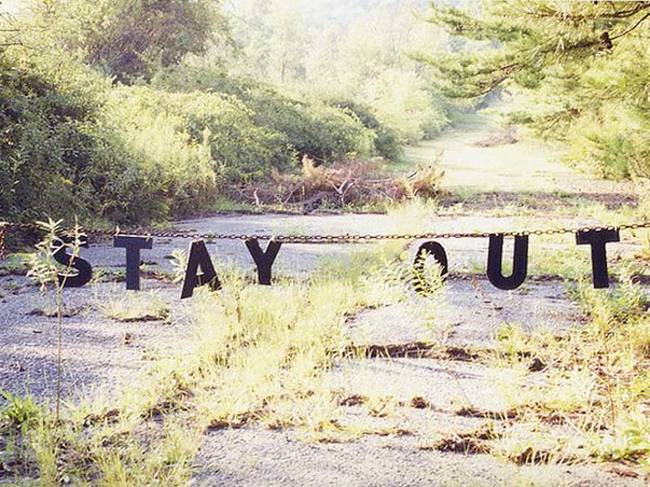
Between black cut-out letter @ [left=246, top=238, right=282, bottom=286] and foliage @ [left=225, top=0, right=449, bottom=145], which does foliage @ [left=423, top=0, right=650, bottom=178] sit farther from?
foliage @ [left=225, top=0, right=449, bottom=145]

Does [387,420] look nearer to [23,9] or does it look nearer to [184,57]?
[23,9]

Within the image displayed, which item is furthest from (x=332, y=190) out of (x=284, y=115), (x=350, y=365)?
(x=350, y=365)

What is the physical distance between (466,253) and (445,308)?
2649 millimetres

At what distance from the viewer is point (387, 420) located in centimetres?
344

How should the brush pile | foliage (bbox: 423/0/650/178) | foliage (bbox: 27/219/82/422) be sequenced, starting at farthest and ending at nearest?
1. the brush pile
2. foliage (bbox: 423/0/650/178)
3. foliage (bbox: 27/219/82/422)

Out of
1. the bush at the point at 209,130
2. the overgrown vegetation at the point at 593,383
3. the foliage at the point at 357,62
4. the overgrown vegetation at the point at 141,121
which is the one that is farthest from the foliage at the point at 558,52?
the foliage at the point at 357,62

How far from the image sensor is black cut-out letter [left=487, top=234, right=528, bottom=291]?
12.1 ft

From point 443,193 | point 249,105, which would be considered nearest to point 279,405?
point 443,193

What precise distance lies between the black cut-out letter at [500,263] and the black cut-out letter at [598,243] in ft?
0.95

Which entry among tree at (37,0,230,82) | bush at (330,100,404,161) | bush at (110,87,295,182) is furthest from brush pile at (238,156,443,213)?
bush at (330,100,404,161)

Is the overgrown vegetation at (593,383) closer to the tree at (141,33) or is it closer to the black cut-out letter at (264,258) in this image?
the black cut-out letter at (264,258)

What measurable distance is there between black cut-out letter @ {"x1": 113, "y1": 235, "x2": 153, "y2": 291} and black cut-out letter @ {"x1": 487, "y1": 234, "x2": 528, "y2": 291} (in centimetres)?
175

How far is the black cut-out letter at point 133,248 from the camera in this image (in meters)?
3.60

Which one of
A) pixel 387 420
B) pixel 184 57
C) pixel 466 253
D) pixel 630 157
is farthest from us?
pixel 184 57
